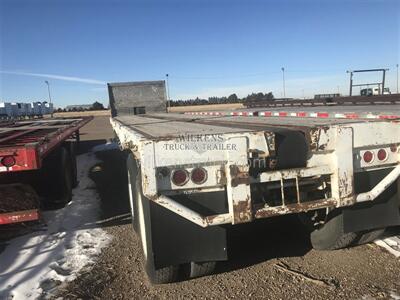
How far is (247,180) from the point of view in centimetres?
342

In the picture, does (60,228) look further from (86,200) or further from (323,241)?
(323,241)

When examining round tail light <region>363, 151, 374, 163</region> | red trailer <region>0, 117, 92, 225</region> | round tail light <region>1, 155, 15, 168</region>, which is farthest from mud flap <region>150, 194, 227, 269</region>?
round tail light <region>1, 155, 15, 168</region>

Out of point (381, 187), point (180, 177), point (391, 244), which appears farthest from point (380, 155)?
point (180, 177)

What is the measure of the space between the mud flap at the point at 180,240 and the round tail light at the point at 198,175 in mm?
388

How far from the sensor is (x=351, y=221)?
159 inches

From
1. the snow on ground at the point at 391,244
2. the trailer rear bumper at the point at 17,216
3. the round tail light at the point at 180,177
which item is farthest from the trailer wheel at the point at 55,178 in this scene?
the snow on ground at the point at 391,244

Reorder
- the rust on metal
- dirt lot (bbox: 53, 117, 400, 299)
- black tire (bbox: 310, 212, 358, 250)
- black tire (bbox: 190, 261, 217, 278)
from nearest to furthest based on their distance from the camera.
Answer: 1. the rust on metal
2. dirt lot (bbox: 53, 117, 400, 299)
3. black tire (bbox: 190, 261, 217, 278)
4. black tire (bbox: 310, 212, 358, 250)

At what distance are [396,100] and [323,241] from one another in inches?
425

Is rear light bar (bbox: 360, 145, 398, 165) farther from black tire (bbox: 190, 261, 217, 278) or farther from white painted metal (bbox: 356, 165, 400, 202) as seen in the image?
black tire (bbox: 190, 261, 217, 278)

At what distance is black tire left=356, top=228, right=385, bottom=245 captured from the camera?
4.52 metres

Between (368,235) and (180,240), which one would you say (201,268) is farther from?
(368,235)

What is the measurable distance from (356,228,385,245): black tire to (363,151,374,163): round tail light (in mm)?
1039

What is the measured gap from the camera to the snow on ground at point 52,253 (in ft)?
13.6

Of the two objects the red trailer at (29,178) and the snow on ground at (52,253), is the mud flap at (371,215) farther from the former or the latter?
the red trailer at (29,178)
